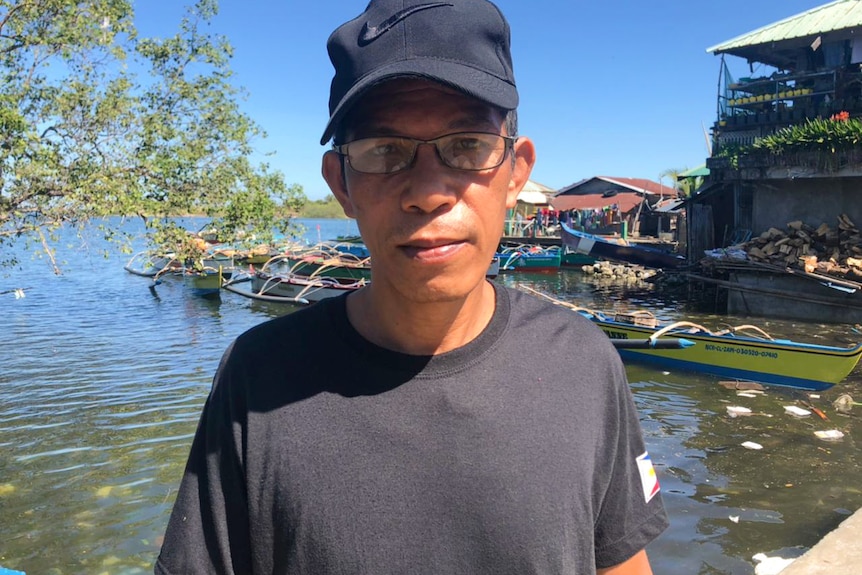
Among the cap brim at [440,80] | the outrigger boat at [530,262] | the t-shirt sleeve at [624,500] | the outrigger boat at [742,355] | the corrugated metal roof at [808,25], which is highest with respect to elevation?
the corrugated metal roof at [808,25]

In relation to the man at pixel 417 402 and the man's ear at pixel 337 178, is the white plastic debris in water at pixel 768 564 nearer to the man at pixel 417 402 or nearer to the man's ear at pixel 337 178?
the man at pixel 417 402

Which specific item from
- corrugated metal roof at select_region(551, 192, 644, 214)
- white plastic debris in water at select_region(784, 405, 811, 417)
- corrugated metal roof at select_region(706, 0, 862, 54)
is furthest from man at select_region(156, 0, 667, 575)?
corrugated metal roof at select_region(551, 192, 644, 214)

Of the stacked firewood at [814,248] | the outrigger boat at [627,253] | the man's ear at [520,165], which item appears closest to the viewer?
the man's ear at [520,165]

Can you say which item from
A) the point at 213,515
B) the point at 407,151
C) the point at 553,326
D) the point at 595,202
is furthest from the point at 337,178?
the point at 595,202

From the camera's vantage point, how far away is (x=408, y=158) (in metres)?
1.45

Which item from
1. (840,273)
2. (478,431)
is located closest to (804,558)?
(478,431)

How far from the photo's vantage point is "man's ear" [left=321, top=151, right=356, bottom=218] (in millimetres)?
1596

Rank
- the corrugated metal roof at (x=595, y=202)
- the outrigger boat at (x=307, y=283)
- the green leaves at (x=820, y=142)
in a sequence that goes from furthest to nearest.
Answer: the corrugated metal roof at (x=595, y=202), the outrigger boat at (x=307, y=283), the green leaves at (x=820, y=142)

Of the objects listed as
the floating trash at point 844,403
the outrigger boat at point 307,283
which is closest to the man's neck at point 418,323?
the floating trash at point 844,403

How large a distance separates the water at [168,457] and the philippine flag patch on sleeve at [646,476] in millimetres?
5070

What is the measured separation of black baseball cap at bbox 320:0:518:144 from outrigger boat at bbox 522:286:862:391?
8481 millimetres

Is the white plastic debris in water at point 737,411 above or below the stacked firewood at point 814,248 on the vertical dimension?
below

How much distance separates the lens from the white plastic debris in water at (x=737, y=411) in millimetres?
10469

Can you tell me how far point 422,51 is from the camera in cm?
137
